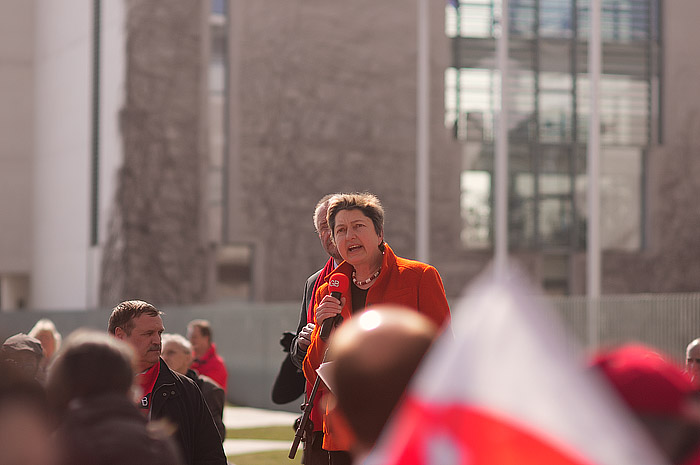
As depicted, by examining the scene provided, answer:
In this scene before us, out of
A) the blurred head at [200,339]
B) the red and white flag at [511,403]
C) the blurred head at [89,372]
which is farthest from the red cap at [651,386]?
the blurred head at [200,339]

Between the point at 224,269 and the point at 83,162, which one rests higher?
the point at 83,162

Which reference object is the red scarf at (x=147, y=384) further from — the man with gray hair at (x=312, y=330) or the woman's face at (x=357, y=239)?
the woman's face at (x=357, y=239)

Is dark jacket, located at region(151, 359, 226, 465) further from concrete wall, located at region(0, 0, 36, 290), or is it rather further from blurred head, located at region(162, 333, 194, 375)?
concrete wall, located at region(0, 0, 36, 290)

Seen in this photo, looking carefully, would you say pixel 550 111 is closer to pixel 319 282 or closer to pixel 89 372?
pixel 319 282

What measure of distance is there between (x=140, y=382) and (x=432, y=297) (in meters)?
1.29

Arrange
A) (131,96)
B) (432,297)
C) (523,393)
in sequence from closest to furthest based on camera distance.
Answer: (523,393) < (432,297) < (131,96)

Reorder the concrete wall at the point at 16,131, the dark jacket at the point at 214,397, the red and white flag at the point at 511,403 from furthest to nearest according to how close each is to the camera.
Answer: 1. the concrete wall at the point at 16,131
2. the dark jacket at the point at 214,397
3. the red and white flag at the point at 511,403

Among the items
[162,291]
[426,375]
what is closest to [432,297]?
[426,375]

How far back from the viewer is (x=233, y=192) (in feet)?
119

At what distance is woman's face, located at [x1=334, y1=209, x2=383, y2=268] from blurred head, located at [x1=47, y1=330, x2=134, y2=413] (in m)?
2.05

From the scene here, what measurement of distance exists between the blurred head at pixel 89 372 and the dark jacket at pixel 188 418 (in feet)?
6.57

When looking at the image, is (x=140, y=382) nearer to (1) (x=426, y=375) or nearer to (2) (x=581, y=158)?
(1) (x=426, y=375)

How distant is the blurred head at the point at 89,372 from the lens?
268 centimetres

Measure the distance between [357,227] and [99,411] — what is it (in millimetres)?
2320
